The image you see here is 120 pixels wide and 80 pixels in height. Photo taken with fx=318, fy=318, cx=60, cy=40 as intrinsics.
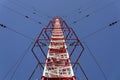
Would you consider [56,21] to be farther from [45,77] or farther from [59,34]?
[45,77]

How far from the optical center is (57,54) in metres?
26.4

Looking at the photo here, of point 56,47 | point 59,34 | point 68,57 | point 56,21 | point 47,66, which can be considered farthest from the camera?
point 56,21

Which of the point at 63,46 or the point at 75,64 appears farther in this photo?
the point at 63,46

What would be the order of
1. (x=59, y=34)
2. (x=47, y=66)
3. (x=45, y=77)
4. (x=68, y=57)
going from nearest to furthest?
(x=45, y=77)
(x=47, y=66)
(x=68, y=57)
(x=59, y=34)

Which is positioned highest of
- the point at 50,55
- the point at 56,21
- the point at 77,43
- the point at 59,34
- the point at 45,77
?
the point at 56,21

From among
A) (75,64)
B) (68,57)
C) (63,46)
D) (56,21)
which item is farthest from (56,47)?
(56,21)

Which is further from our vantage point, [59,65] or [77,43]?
[59,65]

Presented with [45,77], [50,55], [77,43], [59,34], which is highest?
[59,34]

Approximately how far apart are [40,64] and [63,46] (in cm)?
634

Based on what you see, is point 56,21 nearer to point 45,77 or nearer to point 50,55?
point 50,55

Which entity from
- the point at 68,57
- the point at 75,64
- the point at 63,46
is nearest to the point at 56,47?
the point at 63,46

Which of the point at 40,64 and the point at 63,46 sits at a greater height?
the point at 63,46

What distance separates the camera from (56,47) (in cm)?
2780

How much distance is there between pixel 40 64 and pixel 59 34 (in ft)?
40.0
